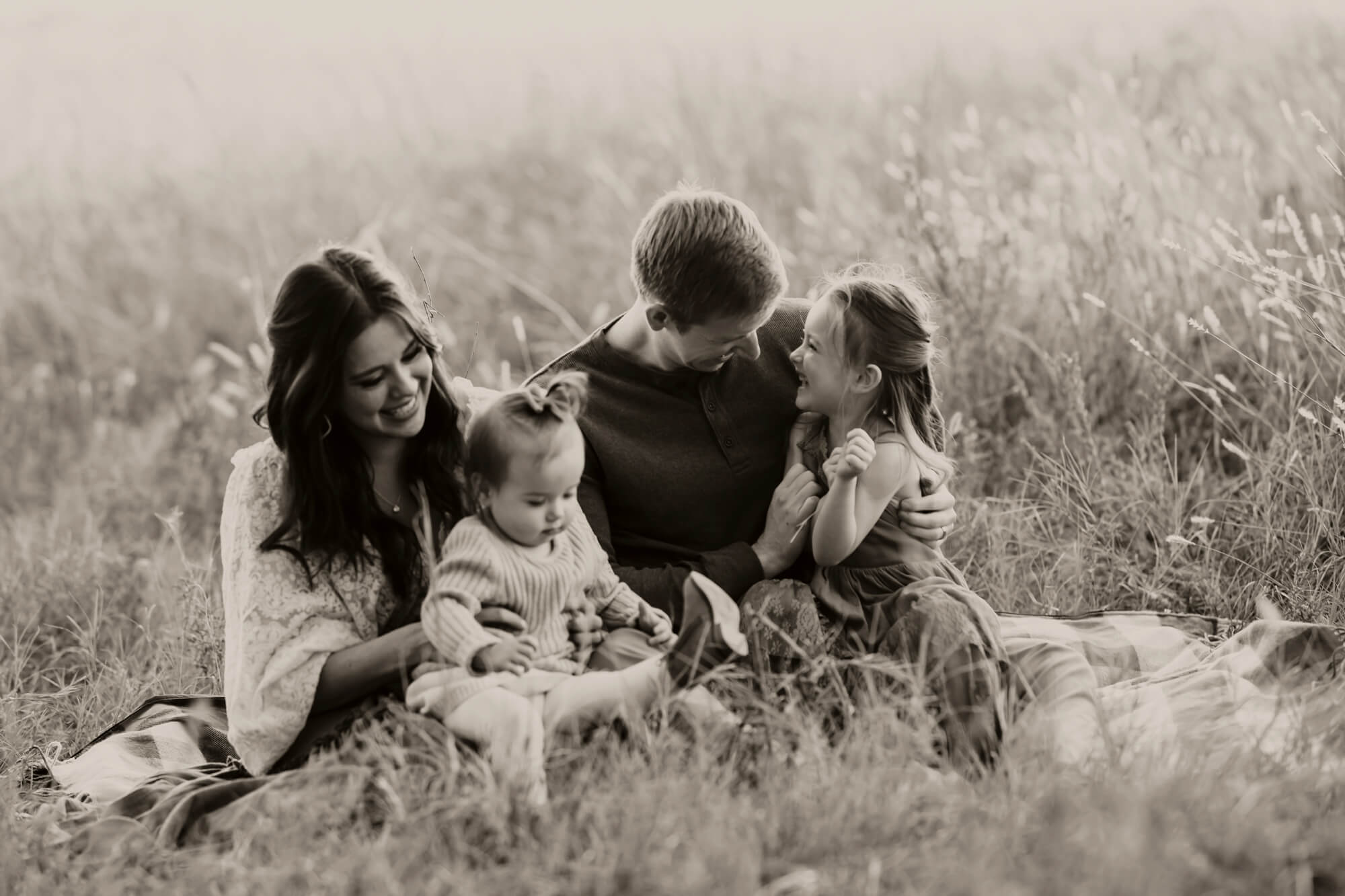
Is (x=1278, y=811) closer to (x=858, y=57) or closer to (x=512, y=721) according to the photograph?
(x=512, y=721)

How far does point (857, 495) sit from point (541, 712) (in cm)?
94

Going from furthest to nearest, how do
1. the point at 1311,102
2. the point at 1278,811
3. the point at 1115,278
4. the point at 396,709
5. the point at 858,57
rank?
the point at 858,57
the point at 1311,102
the point at 1115,278
the point at 396,709
the point at 1278,811

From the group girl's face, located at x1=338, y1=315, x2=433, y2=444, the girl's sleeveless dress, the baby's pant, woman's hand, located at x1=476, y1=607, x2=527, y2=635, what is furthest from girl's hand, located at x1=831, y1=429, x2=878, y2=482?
girl's face, located at x1=338, y1=315, x2=433, y2=444

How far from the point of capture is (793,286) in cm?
614

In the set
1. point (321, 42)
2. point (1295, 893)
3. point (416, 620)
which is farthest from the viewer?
point (321, 42)

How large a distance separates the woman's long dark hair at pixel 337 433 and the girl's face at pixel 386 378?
0.06 ft

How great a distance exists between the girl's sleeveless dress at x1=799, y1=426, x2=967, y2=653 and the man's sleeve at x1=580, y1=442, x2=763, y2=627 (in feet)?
0.59

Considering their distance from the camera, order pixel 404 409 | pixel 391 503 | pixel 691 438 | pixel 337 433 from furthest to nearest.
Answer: pixel 691 438 → pixel 391 503 → pixel 337 433 → pixel 404 409

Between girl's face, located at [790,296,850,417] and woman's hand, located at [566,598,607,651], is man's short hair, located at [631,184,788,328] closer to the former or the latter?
girl's face, located at [790,296,850,417]

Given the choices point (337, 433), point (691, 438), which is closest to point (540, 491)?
point (337, 433)

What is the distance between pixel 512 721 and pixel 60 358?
5.42m

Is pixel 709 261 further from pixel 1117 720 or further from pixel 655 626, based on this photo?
pixel 1117 720

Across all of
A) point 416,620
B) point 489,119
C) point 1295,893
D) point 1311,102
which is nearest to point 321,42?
point 489,119

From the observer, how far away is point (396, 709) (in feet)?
9.95
